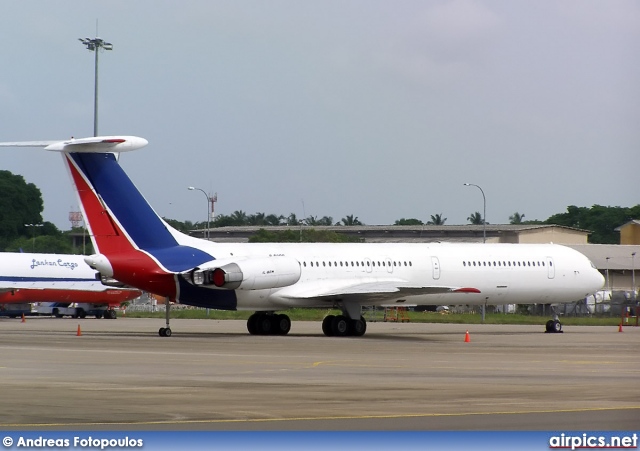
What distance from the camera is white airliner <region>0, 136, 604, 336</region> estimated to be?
36.9m

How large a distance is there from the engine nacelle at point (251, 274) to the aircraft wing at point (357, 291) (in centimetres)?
54

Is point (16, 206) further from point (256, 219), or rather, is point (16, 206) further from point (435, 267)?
point (435, 267)

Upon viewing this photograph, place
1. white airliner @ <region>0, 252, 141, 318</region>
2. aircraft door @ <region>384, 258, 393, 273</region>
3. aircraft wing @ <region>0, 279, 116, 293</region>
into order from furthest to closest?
white airliner @ <region>0, 252, 141, 318</region>, aircraft wing @ <region>0, 279, 116, 293</region>, aircraft door @ <region>384, 258, 393, 273</region>

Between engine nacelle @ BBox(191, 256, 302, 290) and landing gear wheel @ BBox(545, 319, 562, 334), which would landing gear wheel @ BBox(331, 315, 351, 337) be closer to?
engine nacelle @ BBox(191, 256, 302, 290)

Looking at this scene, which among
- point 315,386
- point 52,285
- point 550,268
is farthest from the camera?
point 52,285

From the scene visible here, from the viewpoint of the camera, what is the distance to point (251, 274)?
37.9 m

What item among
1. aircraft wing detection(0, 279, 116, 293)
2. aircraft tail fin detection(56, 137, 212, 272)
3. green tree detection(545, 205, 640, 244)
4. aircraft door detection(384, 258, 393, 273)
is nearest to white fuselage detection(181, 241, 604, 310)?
aircraft door detection(384, 258, 393, 273)

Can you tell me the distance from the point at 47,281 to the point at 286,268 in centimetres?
3486

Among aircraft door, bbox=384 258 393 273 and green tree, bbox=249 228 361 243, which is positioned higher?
green tree, bbox=249 228 361 243

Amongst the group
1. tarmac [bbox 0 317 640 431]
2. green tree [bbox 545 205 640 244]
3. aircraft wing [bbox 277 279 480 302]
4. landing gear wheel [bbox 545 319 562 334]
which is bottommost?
tarmac [bbox 0 317 640 431]

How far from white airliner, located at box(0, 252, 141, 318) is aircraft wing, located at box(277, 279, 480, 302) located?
33.6m

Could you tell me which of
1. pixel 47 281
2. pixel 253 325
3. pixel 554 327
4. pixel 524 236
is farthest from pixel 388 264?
pixel 524 236

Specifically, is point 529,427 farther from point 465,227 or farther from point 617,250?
point 465,227

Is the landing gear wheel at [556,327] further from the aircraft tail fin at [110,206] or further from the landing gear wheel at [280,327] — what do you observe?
the aircraft tail fin at [110,206]
